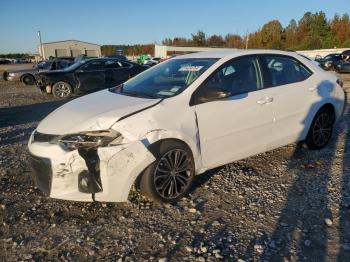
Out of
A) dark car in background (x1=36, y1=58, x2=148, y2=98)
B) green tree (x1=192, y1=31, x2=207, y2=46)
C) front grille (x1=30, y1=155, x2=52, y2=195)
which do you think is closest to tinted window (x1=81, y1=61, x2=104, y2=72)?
dark car in background (x1=36, y1=58, x2=148, y2=98)

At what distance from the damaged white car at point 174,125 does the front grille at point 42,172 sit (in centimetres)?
1

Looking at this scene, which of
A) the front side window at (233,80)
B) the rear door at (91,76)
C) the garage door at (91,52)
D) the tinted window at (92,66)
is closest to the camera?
the front side window at (233,80)

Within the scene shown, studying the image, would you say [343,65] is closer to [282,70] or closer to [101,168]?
[282,70]

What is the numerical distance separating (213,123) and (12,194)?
2515 millimetres

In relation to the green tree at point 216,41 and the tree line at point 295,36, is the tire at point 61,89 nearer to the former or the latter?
the tree line at point 295,36

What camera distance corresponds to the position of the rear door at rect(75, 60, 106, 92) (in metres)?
13.3

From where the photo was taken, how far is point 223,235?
10.8ft

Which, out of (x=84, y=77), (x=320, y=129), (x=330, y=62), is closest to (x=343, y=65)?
(x=330, y=62)

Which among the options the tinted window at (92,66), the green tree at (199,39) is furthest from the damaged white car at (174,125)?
the green tree at (199,39)

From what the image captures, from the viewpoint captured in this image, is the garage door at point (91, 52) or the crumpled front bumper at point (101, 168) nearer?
the crumpled front bumper at point (101, 168)

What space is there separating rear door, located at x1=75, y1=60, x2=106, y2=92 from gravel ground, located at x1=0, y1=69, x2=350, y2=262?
28.1 feet

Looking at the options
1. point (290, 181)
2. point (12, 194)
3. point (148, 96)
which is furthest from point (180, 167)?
point (12, 194)

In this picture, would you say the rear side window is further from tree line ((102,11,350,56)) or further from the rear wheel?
tree line ((102,11,350,56))

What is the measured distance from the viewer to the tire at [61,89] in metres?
13.0
